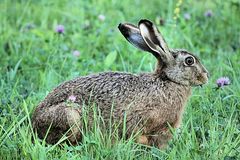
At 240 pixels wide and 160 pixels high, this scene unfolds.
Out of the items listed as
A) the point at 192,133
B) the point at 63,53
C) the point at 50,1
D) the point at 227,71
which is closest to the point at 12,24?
the point at 50,1

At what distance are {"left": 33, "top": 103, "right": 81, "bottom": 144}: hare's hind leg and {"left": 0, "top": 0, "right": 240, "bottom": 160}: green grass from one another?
0.36 ft

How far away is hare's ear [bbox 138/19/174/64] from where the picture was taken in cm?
568

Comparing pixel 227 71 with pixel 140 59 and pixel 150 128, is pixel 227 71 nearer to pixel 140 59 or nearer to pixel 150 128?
pixel 140 59

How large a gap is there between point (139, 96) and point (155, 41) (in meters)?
0.46

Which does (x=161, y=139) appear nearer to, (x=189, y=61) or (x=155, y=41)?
(x=189, y=61)

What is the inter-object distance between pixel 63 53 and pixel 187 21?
1.70 m

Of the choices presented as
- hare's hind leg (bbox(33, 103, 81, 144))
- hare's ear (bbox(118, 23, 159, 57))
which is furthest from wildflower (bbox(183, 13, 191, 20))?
hare's hind leg (bbox(33, 103, 81, 144))

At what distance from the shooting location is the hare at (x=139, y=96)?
17.8 ft

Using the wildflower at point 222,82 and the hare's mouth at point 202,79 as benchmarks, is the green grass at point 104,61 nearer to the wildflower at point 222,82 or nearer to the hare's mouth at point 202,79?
the wildflower at point 222,82

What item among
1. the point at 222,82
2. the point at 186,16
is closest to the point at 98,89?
the point at 222,82

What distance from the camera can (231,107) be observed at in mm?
5844

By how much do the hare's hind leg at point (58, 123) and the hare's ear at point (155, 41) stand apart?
2.53 ft

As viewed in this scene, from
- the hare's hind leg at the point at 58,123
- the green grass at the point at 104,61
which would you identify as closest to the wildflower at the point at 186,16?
the green grass at the point at 104,61

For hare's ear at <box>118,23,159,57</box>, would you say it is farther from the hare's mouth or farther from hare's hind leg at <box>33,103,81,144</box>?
hare's hind leg at <box>33,103,81,144</box>
